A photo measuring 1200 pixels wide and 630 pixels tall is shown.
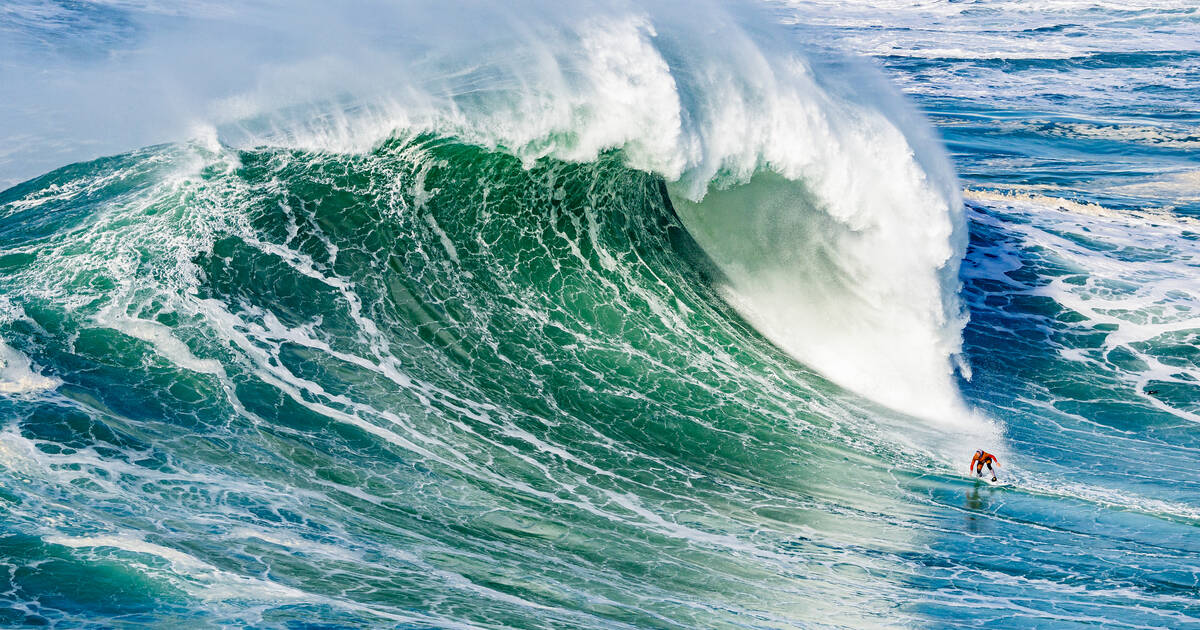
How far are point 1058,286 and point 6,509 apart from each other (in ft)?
44.2

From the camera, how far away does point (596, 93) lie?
40.2 feet

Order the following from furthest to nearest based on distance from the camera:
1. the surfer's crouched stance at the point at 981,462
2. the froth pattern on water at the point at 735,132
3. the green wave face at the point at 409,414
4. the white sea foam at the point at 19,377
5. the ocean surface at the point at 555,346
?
the froth pattern on water at the point at 735,132 < the surfer's crouched stance at the point at 981,462 < the white sea foam at the point at 19,377 < the ocean surface at the point at 555,346 < the green wave face at the point at 409,414

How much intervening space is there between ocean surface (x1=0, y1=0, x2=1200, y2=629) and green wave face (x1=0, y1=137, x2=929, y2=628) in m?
0.04

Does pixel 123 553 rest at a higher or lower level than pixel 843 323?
lower

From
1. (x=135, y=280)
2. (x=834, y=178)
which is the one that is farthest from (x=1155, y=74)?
(x=135, y=280)

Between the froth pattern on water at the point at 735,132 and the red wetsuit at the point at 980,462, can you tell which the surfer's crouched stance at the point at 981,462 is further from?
the froth pattern on water at the point at 735,132

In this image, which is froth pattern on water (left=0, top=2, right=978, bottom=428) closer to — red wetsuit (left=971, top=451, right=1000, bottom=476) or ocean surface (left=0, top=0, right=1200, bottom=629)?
ocean surface (left=0, top=0, right=1200, bottom=629)

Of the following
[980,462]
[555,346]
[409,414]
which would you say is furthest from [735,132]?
[409,414]

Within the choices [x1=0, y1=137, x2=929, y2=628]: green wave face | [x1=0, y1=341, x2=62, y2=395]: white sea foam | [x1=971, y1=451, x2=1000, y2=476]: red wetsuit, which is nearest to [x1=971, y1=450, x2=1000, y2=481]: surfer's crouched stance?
[x1=971, y1=451, x2=1000, y2=476]: red wetsuit

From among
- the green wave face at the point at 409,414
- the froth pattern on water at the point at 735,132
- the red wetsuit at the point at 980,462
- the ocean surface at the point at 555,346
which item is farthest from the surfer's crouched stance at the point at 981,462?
the froth pattern on water at the point at 735,132

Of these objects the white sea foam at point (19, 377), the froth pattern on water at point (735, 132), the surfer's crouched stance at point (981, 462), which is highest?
the froth pattern on water at point (735, 132)

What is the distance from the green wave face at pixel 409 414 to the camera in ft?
21.2

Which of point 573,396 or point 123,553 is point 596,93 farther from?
point 123,553

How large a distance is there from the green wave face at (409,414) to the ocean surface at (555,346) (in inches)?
1.7
